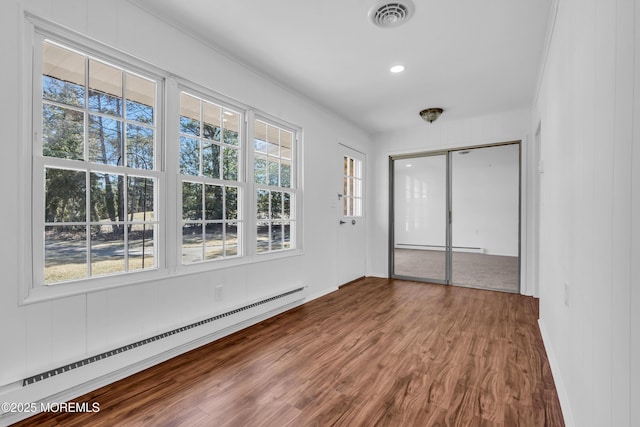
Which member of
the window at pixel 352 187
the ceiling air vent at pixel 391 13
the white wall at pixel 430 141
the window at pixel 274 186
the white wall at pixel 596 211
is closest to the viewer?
the white wall at pixel 596 211

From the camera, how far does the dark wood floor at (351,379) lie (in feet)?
5.51

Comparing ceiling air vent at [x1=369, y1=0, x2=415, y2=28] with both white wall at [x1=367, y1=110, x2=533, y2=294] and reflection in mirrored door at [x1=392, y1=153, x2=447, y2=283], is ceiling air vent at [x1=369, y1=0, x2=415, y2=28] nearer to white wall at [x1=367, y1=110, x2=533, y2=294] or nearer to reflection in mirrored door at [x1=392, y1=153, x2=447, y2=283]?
white wall at [x1=367, y1=110, x2=533, y2=294]

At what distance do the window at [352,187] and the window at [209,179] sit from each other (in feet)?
7.07

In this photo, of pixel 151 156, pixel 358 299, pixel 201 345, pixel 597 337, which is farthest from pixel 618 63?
pixel 358 299

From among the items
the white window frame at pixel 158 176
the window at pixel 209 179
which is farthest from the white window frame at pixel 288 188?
the window at pixel 209 179

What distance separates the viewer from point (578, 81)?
1462mm

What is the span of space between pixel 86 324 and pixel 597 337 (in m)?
2.63

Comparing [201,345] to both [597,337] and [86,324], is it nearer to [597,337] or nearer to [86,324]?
[86,324]

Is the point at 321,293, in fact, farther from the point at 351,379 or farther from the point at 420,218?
the point at 420,218

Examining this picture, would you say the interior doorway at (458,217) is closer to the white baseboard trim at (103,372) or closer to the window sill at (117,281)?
the window sill at (117,281)

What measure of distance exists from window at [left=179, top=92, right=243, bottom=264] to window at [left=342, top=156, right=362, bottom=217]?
7.07 ft

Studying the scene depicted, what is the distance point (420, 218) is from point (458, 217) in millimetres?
595

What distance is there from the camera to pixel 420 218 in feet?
16.8

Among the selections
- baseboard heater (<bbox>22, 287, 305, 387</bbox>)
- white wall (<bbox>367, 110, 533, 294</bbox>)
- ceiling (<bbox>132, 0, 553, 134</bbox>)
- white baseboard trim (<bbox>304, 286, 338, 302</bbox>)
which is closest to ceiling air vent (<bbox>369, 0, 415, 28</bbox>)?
ceiling (<bbox>132, 0, 553, 134</bbox>)
